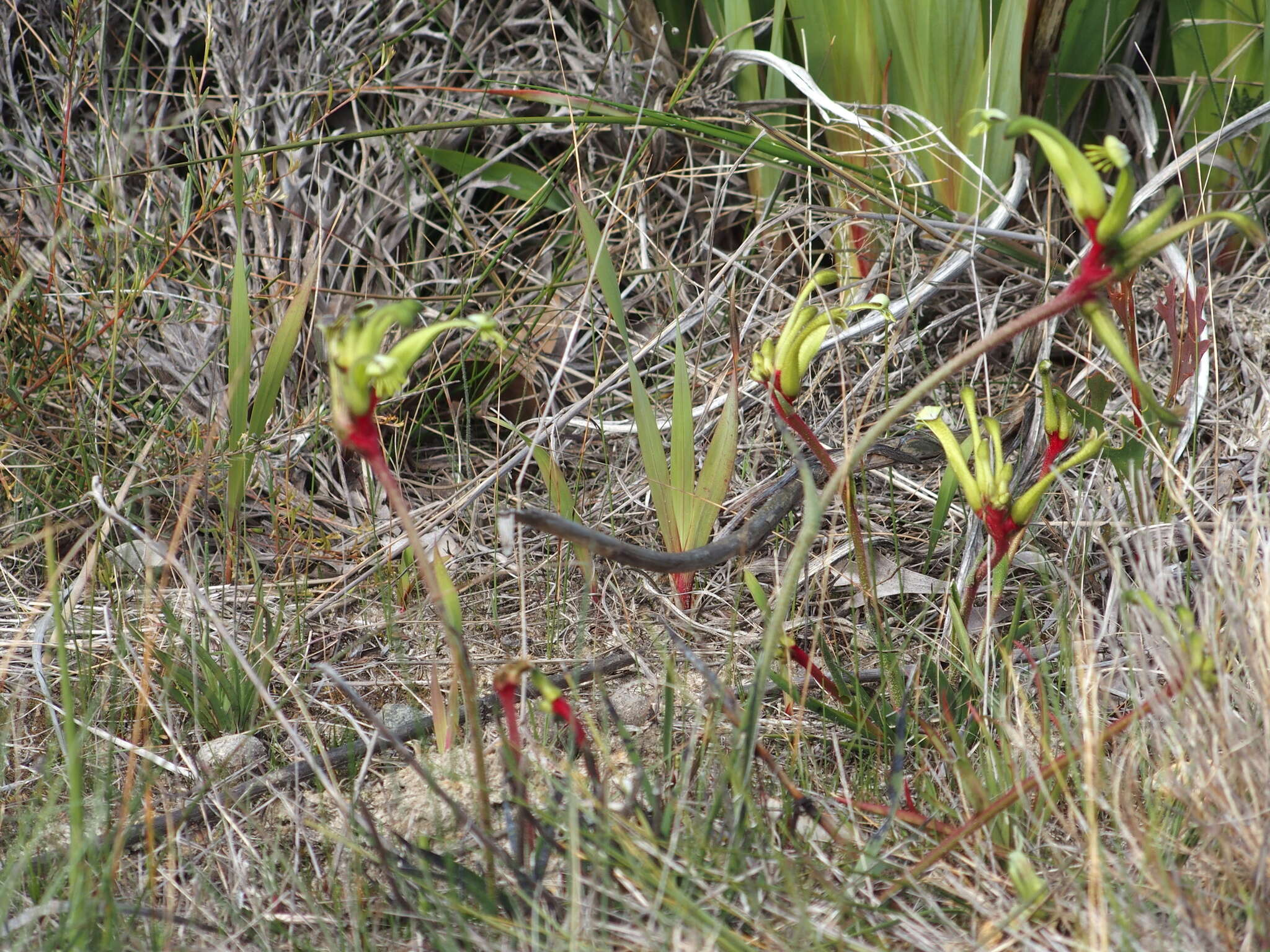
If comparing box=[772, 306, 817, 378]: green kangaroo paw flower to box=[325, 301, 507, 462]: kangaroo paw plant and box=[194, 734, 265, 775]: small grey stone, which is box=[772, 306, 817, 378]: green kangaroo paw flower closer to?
box=[325, 301, 507, 462]: kangaroo paw plant

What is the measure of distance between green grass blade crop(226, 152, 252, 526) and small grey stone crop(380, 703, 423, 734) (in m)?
0.42

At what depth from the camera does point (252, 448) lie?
5.32ft

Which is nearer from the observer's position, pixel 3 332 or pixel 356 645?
pixel 356 645

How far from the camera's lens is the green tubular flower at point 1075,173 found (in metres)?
0.73

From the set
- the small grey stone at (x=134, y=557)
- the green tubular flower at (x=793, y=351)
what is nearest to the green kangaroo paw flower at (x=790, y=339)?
the green tubular flower at (x=793, y=351)

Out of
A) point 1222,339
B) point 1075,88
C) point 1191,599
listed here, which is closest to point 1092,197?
point 1191,599

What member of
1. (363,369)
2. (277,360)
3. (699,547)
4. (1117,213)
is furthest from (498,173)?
(1117,213)

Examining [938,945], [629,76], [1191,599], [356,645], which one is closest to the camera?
[938,945]

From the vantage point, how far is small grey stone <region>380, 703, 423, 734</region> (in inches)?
49.3

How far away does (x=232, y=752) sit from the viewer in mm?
1163

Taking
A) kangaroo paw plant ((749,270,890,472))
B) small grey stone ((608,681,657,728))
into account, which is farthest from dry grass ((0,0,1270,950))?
kangaroo paw plant ((749,270,890,472))

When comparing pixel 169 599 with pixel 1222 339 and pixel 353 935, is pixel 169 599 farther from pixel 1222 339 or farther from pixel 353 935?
pixel 1222 339

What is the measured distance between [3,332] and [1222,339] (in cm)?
204

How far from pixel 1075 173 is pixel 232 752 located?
40.7 inches
